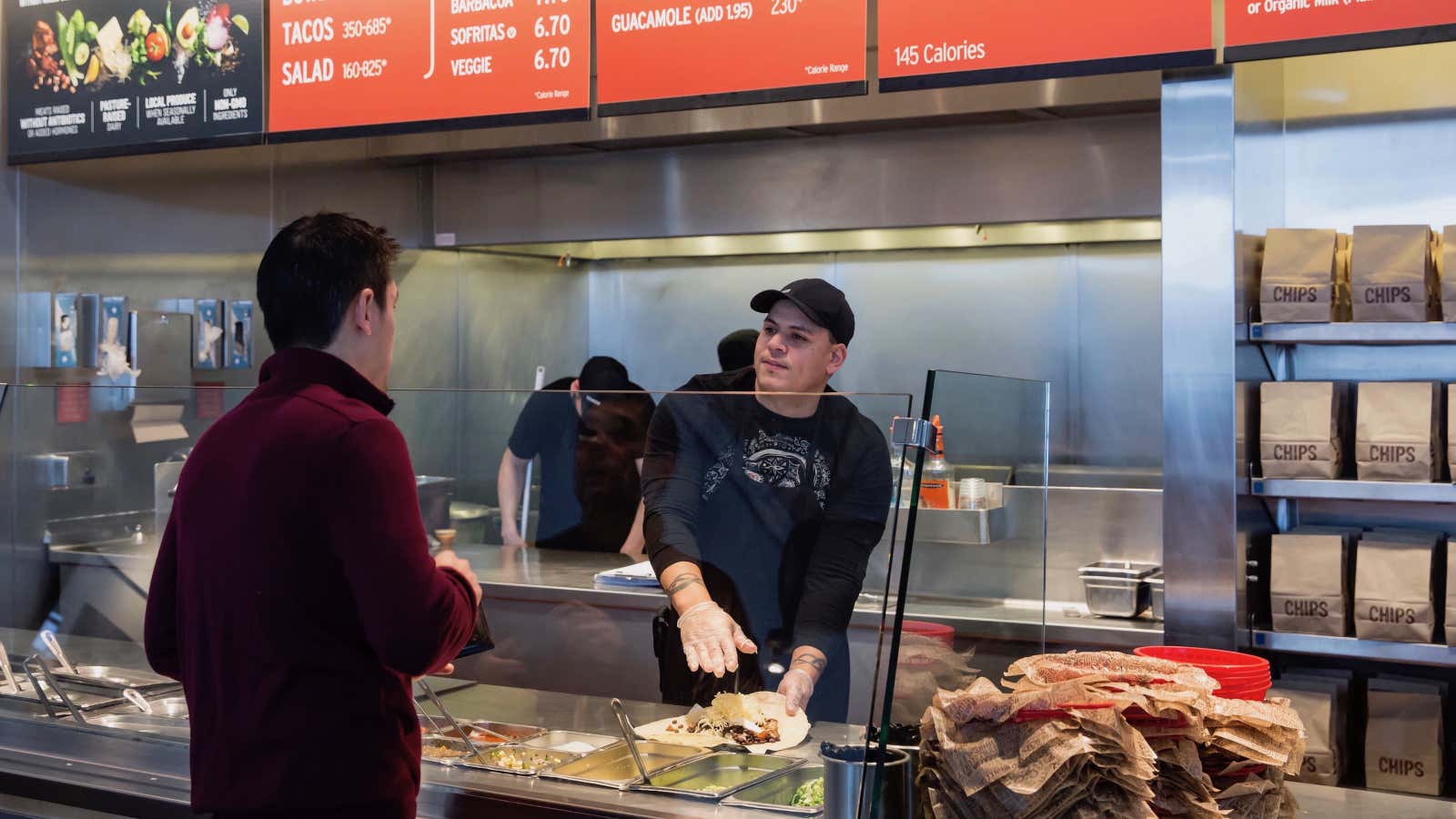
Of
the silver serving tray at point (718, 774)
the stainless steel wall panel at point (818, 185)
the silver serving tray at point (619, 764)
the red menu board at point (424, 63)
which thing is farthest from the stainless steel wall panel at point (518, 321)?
the silver serving tray at point (718, 774)

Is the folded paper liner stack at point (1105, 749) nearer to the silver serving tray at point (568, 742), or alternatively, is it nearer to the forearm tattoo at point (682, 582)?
the forearm tattoo at point (682, 582)

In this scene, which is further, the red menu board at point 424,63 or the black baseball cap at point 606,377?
the red menu board at point 424,63

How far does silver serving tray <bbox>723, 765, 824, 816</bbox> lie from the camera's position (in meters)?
2.02

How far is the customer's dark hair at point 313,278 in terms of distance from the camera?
192 centimetres

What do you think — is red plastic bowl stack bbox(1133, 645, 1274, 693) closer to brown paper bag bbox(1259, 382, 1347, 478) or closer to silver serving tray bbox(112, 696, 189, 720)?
brown paper bag bbox(1259, 382, 1347, 478)

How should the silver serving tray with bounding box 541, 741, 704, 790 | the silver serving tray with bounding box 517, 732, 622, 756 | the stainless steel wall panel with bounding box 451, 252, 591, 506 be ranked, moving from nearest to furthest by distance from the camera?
1. the silver serving tray with bounding box 541, 741, 704, 790
2. the silver serving tray with bounding box 517, 732, 622, 756
3. the stainless steel wall panel with bounding box 451, 252, 591, 506

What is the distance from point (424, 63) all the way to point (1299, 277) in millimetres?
2304

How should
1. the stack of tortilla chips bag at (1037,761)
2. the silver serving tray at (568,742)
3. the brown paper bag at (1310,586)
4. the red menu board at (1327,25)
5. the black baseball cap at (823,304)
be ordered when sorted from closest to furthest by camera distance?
the stack of tortilla chips bag at (1037,761) < the silver serving tray at (568,742) < the black baseball cap at (823,304) < the red menu board at (1327,25) < the brown paper bag at (1310,586)

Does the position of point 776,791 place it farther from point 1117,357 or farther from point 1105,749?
point 1117,357

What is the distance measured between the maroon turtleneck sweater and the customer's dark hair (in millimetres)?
44

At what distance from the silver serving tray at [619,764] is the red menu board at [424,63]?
185 cm

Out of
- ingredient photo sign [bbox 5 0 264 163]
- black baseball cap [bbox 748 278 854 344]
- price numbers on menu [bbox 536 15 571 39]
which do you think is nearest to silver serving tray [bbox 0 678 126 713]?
black baseball cap [bbox 748 278 854 344]

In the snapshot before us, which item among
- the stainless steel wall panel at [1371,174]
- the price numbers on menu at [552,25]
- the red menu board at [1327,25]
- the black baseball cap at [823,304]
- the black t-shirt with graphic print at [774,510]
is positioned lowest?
the black t-shirt with graphic print at [774,510]

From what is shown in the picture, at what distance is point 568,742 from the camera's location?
7.64ft
